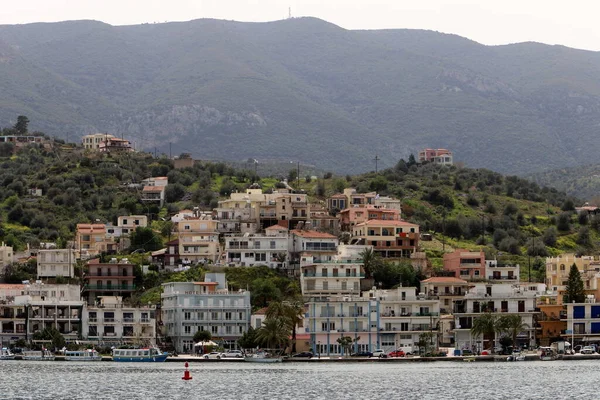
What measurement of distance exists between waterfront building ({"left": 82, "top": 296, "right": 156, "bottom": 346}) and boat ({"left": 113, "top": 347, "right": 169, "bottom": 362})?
619cm

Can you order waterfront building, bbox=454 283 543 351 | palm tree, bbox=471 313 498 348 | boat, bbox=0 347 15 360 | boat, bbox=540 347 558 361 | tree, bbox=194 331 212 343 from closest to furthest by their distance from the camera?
boat, bbox=540 347 558 361 < palm tree, bbox=471 313 498 348 < boat, bbox=0 347 15 360 < waterfront building, bbox=454 283 543 351 < tree, bbox=194 331 212 343

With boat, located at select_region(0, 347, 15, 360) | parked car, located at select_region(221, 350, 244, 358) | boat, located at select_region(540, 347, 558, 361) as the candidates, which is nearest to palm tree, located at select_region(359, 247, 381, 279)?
parked car, located at select_region(221, 350, 244, 358)

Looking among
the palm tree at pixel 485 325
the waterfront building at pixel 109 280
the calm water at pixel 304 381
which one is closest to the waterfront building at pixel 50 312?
the waterfront building at pixel 109 280

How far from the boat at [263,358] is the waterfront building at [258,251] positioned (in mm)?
25014

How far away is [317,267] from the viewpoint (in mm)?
149000

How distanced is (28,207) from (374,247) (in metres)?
50.4

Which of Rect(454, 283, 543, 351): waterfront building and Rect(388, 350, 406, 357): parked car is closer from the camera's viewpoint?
Rect(388, 350, 406, 357): parked car

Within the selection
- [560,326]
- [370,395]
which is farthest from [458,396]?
[560,326]

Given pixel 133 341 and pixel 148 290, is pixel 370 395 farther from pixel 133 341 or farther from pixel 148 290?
pixel 148 290

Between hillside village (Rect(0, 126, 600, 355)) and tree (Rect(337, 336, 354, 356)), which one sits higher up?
hillside village (Rect(0, 126, 600, 355))

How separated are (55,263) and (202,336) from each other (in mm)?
22733

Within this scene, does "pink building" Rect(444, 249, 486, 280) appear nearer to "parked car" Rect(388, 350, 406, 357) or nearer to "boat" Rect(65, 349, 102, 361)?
"parked car" Rect(388, 350, 406, 357)

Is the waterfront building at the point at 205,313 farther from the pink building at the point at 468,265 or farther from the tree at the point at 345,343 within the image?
the pink building at the point at 468,265

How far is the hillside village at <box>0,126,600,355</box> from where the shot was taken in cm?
13888
